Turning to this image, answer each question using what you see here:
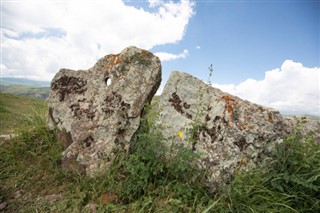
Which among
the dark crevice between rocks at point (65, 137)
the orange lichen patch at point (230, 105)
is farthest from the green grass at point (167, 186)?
the orange lichen patch at point (230, 105)

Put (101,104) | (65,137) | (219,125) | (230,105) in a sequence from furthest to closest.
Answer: (65,137) → (101,104) → (230,105) → (219,125)

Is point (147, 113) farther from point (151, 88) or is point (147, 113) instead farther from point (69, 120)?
point (69, 120)

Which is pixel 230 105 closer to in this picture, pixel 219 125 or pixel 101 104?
pixel 219 125

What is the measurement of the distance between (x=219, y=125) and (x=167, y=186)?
64.4 inches

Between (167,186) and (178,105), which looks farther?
(178,105)

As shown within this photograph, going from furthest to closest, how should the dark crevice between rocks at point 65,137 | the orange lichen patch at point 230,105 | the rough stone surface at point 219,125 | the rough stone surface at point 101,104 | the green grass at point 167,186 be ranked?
1. the dark crevice between rocks at point 65,137
2. the rough stone surface at point 101,104
3. the orange lichen patch at point 230,105
4. the rough stone surface at point 219,125
5. the green grass at point 167,186

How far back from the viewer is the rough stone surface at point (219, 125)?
4293mm

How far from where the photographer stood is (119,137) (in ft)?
16.4

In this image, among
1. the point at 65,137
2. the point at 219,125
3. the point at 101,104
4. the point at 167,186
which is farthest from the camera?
the point at 65,137

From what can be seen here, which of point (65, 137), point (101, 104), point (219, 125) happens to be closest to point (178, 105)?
point (219, 125)

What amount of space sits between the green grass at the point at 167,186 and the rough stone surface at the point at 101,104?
336 millimetres

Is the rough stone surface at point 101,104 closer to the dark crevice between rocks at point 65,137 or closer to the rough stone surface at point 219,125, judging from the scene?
A: the dark crevice between rocks at point 65,137

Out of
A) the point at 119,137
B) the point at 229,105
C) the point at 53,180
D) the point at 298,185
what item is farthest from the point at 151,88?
the point at 298,185

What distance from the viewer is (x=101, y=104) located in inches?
213
